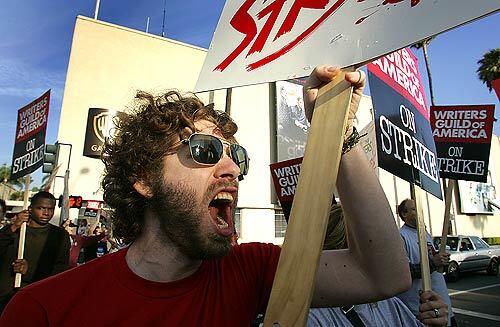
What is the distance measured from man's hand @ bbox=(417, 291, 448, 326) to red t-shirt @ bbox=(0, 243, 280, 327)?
1319 mm

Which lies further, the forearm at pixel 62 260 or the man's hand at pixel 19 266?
the forearm at pixel 62 260

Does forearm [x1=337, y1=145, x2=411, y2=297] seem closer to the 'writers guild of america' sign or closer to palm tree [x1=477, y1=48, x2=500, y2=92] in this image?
the 'writers guild of america' sign

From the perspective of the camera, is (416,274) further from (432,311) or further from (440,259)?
(432,311)

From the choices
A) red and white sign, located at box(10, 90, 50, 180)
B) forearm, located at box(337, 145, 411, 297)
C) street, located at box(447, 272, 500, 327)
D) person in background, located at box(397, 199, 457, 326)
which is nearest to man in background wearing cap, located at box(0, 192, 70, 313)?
red and white sign, located at box(10, 90, 50, 180)

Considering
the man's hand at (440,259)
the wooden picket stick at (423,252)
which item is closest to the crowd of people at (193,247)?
the wooden picket stick at (423,252)

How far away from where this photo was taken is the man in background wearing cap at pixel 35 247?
4008 mm

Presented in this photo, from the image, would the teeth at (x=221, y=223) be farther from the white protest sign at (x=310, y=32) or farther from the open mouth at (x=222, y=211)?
the white protest sign at (x=310, y=32)

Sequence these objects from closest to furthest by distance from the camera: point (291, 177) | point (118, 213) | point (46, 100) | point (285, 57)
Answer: point (285, 57) < point (118, 213) < point (291, 177) < point (46, 100)

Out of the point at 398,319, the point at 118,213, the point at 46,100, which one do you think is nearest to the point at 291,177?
the point at 398,319

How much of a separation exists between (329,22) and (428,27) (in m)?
0.33

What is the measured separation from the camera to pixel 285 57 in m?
1.29

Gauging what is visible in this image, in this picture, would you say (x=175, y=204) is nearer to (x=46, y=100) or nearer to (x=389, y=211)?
(x=389, y=211)

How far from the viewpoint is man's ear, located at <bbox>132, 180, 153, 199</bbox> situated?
4.99ft

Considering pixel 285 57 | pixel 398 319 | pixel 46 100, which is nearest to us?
pixel 285 57
